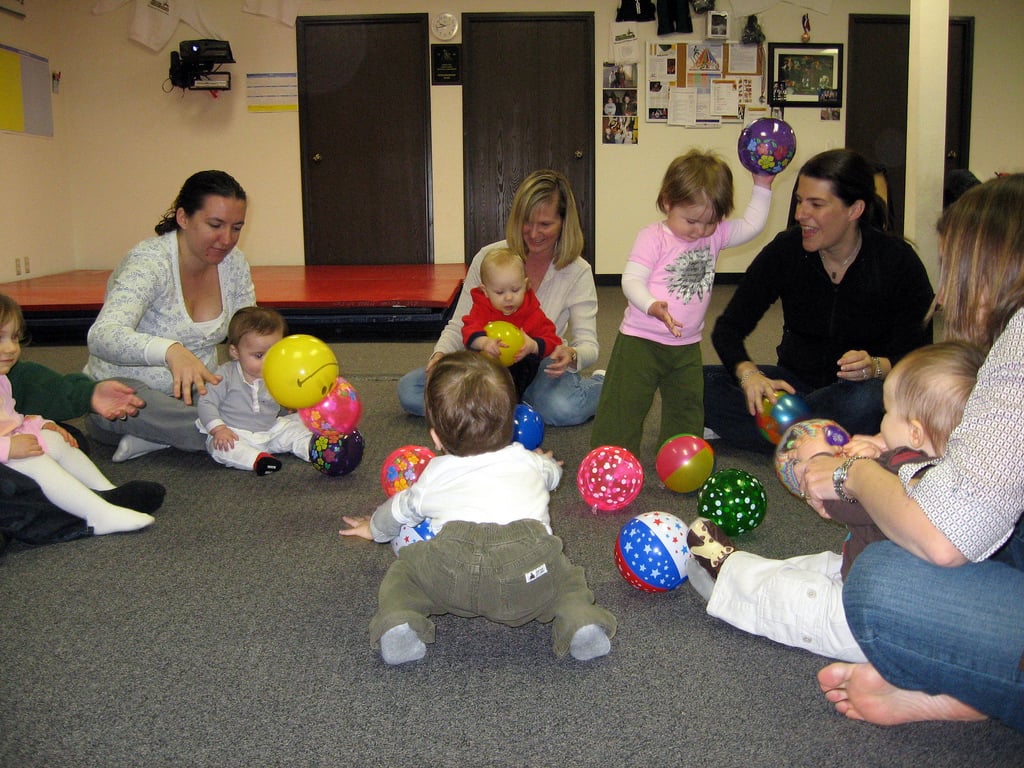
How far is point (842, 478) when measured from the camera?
150 cm

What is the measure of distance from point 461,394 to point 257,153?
7.14m

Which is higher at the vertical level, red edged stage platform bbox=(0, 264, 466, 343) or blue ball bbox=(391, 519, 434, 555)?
red edged stage platform bbox=(0, 264, 466, 343)

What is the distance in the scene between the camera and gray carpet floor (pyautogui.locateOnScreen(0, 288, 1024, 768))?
4.79 feet

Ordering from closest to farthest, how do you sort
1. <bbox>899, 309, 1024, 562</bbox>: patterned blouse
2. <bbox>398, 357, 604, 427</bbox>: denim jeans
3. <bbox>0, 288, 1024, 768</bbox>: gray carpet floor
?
<bbox>899, 309, 1024, 562</bbox>: patterned blouse → <bbox>0, 288, 1024, 768</bbox>: gray carpet floor → <bbox>398, 357, 604, 427</bbox>: denim jeans

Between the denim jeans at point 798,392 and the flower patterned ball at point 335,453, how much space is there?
1.30m

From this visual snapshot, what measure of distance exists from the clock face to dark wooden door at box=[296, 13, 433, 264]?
0.10m

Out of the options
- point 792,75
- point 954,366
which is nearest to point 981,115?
point 792,75

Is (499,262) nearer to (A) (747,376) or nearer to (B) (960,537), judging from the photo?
(A) (747,376)

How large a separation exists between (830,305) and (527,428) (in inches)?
43.4

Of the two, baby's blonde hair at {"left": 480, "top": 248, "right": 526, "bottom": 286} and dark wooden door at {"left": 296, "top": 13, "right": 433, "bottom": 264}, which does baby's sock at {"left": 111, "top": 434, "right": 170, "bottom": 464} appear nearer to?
baby's blonde hair at {"left": 480, "top": 248, "right": 526, "bottom": 286}

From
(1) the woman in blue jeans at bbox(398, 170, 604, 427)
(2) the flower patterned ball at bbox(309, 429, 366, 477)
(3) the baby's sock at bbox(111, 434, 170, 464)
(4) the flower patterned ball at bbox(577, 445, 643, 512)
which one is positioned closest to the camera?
(4) the flower patterned ball at bbox(577, 445, 643, 512)

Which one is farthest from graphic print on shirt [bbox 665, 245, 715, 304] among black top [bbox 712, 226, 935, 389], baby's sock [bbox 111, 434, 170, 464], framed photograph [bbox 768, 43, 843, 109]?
framed photograph [bbox 768, 43, 843, 109]

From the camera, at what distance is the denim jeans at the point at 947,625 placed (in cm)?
131

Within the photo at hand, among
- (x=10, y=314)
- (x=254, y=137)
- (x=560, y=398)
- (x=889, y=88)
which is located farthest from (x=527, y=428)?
(x=889, y=88)
